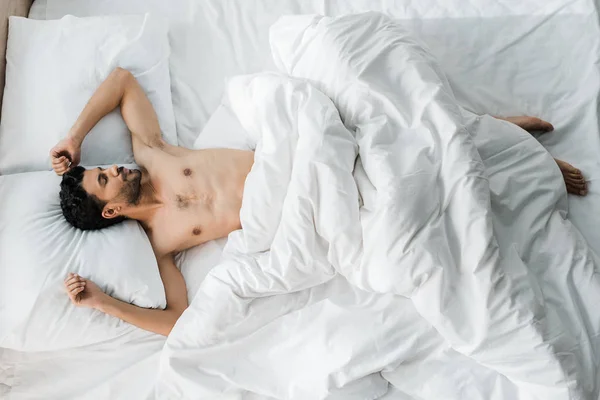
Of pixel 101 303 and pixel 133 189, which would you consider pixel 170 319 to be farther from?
pixel 133 189

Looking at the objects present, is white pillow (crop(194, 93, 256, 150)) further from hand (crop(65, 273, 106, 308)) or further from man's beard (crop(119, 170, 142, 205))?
hand (crop(65, 273, 106, 308))

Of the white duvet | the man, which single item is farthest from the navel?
the white duvet

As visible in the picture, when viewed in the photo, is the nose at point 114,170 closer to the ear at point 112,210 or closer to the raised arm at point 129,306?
the ear at point 112,210

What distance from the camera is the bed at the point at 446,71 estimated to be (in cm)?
132

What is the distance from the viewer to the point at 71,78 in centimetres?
161

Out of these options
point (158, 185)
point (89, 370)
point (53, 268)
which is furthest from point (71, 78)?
point (89, 370)

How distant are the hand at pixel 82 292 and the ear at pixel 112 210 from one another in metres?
0.18

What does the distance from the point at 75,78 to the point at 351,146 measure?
2.69 ft

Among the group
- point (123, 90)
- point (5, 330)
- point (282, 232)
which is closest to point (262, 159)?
point (282, 232)

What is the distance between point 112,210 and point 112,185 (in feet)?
0.22

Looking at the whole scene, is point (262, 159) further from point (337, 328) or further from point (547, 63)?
point (547, 63)

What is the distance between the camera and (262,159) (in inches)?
56.3

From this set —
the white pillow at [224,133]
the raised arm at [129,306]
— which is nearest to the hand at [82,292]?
the raised arm at [129,306]

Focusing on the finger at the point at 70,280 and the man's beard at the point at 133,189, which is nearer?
the finger at the point at 70,280
